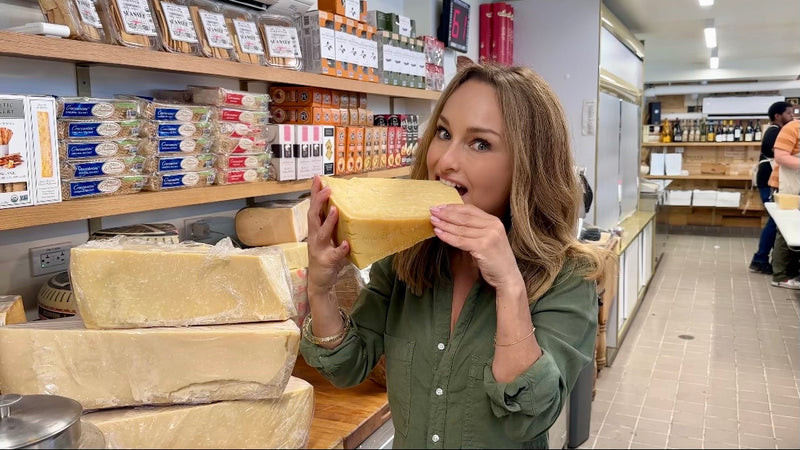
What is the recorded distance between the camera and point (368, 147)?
9.30ft

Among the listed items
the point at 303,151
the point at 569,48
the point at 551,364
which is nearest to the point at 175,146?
the point at 303,151

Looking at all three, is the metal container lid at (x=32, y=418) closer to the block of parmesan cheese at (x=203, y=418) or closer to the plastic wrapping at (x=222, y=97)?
the block of parmesan cheese at (x=203, y=418)

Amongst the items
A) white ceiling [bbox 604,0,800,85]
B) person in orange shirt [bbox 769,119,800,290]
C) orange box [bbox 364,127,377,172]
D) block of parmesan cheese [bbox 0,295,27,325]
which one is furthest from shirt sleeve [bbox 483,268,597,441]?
person in orange shirt [bbox 769,119,800,290]

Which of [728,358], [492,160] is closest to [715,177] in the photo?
[728,358]

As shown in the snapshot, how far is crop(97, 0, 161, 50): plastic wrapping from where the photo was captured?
5.31ft

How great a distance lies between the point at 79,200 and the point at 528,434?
3.97 ft

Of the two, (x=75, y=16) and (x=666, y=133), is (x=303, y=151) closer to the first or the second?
(x=75, y=16)

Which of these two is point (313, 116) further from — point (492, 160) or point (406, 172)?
point (492, 160)

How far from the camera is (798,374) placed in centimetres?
439

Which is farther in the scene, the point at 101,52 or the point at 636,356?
the point at 636,356

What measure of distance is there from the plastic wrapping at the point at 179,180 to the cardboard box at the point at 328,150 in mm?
569

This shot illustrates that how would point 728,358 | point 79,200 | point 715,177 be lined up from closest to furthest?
point 79,200, point 728,358, point 715,177

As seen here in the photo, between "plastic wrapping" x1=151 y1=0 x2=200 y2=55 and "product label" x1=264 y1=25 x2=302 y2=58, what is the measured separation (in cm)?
35

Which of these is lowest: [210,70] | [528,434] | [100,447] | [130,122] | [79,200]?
[528,434]
